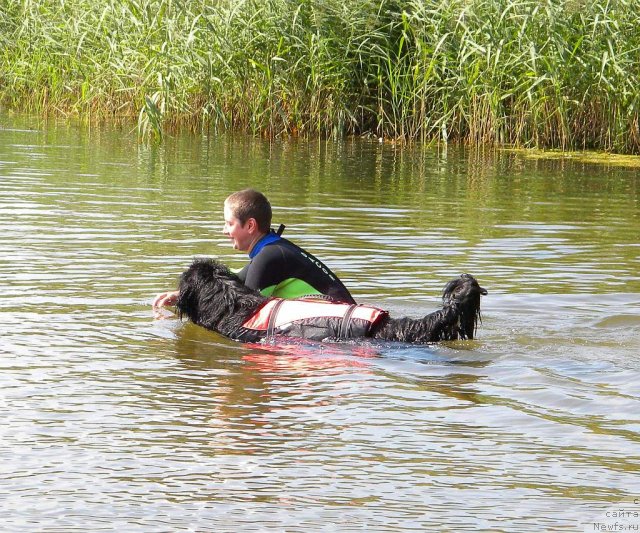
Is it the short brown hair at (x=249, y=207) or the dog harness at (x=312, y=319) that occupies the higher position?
the short brown hair at (x=249, y=207)

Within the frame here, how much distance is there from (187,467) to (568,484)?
1.38 metres

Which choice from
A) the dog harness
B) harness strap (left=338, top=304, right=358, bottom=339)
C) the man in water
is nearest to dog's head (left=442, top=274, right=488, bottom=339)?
the dog harness

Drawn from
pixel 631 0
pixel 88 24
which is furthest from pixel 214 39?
pixel 631 0

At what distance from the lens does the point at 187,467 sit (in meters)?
4.49

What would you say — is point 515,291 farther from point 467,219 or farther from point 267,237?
point 467,219

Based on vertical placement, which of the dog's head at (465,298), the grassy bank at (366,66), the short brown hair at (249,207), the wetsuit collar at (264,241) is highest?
the grassy bank at (366,66)

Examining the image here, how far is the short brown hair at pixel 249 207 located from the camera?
22.7ft

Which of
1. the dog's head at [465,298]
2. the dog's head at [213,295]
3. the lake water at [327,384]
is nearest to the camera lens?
the lake water at [327,384]

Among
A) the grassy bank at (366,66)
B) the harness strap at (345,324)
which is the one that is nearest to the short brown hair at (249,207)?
the harness strap at (345,324)

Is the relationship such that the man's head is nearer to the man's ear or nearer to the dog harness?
the man's ear

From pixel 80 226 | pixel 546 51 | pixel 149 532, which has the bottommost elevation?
pixel 149 532

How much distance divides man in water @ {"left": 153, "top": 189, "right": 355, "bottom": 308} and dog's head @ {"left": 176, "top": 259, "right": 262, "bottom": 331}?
0.08 meters

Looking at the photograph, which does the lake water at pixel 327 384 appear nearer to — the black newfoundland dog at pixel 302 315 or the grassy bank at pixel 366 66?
the black newfoundland dog at pixel 302 315

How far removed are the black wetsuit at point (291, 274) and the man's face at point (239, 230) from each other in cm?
15
